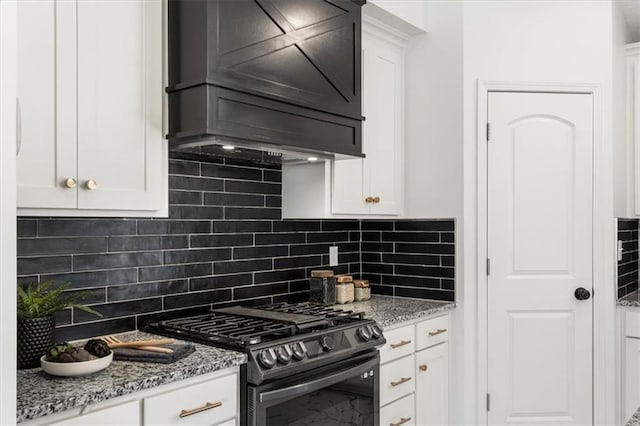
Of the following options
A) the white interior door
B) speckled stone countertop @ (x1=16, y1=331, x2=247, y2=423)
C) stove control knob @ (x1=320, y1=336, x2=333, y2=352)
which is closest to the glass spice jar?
the white interior door

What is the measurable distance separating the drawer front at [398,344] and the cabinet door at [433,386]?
118 millimetres

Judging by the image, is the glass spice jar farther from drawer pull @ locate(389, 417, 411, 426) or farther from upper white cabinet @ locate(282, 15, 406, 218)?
drawer pull @ locate(389, 417, 411, 426)

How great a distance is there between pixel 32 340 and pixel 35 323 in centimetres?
6

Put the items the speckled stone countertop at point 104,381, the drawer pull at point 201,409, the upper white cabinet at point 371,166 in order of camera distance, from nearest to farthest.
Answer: the speckled stone countertop at point 104,381 < the drawer pull at point 201,409 < the upper white cabinet at point 371,166

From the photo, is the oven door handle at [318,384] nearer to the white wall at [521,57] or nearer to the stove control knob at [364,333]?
the stove control knob at [364,333]

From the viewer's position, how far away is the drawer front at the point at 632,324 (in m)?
3.35

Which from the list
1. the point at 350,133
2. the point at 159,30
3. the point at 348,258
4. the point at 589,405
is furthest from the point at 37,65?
the point at 589,405

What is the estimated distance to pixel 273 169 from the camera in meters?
3.06

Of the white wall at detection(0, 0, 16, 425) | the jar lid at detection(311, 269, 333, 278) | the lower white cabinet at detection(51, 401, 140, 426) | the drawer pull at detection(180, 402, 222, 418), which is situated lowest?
the drawer pull at detection(180, 402, 222, 418)

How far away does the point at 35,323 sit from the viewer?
1839 millimetres

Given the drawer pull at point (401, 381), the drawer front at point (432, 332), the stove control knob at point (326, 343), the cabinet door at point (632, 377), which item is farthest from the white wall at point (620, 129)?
the stove control knob at point (326, 343)

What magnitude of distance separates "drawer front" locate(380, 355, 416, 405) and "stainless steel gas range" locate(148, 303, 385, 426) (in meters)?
0.16

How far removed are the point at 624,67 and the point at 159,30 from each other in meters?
3.04

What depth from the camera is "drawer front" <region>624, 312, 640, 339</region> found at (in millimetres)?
3354
